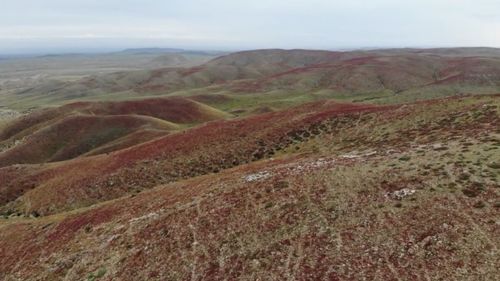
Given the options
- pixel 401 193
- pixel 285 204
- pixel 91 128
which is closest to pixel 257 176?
pixel 285 204

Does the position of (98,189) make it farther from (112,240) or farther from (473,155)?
(473,155)

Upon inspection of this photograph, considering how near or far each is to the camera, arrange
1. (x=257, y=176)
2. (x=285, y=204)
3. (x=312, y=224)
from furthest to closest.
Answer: (x=257, y=176) < (x=285, y=204) < (x=312, y=224)

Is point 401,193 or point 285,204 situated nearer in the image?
point 401,193

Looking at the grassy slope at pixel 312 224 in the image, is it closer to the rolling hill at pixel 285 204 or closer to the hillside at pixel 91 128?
the rolling hill at pixel 285 204

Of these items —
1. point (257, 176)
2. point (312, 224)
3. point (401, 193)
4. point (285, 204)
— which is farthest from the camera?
point (257, 176)

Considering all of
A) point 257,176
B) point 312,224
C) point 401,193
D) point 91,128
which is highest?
point 401,193

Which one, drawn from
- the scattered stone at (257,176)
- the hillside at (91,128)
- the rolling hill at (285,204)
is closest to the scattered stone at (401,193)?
the rolling hill at (285,204)

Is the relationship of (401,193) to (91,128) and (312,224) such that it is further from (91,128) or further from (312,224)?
(91,128)

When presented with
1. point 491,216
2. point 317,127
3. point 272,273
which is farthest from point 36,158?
point 491,216

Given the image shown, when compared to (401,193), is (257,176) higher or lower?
lower
